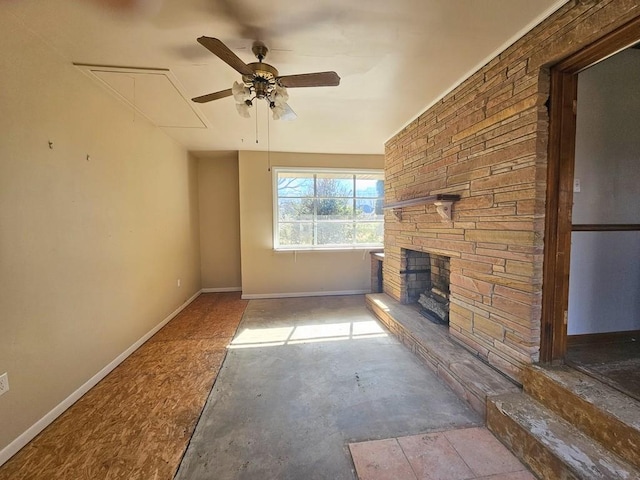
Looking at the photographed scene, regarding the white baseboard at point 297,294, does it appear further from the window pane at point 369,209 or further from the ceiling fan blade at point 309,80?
the ceiling fan blade at point 309,80

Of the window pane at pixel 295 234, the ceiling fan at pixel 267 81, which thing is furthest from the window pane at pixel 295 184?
the ceiling fan at pixel 267 81

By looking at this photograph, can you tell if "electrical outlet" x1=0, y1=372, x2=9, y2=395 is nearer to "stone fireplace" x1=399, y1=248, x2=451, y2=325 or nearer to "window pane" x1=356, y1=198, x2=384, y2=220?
"stone fireplace" x1=399, y1=248, x2=451, y2=325

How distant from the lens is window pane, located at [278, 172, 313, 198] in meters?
4.84

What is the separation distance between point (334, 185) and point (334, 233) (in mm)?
872

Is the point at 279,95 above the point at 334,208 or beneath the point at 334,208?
above

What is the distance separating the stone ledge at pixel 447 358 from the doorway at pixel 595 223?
37 centimetres

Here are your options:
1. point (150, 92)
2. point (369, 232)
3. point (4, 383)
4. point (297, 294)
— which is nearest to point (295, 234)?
point (297, 294)

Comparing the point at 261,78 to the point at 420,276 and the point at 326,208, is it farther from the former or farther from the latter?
the point at 326,208

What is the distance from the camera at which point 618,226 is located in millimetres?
2020

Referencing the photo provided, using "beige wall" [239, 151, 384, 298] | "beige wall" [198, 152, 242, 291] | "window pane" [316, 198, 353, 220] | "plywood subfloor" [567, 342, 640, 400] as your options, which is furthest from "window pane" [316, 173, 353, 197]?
"plywood subfloor" [567, 342, 640, 400]

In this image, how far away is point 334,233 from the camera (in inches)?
197

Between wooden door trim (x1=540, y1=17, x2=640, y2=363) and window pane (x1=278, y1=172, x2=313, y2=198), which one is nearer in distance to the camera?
wooden door trim (x1=540, y1=17, x2=640, y2=363)

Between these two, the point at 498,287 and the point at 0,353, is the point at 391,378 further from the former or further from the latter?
→ the point at 0,353

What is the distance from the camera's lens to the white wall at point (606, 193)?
196 centimetres
